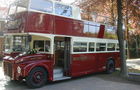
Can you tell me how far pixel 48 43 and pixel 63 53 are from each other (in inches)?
58.0

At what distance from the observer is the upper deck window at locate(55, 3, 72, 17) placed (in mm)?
7807

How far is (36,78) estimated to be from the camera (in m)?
7.06

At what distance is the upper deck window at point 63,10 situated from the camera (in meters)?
7.81

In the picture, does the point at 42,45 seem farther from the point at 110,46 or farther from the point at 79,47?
the point at 110,46

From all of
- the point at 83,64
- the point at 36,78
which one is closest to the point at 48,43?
the point at 36,78

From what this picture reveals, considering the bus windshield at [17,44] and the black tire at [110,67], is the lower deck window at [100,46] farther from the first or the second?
the bus windshield at [17,44]

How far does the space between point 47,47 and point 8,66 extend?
6.10 feet

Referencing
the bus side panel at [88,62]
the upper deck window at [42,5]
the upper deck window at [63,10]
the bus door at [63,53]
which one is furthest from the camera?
the bus side panel at [88,62]

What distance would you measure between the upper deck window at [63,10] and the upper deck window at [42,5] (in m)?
0.35

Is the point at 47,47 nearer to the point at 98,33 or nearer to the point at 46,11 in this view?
the point at 46,11

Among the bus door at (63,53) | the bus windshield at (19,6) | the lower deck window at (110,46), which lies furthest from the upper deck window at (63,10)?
the lower deck window at (110,46)

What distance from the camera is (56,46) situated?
365 inches

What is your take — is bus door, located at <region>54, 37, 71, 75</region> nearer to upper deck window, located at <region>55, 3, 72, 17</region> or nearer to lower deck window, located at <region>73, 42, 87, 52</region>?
lower deck window, located at <region>73, 42, 87, 52</region>

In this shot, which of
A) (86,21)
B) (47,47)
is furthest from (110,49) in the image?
(47,47)
